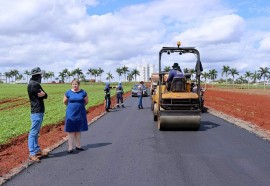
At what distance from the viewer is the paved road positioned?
6.54 metres

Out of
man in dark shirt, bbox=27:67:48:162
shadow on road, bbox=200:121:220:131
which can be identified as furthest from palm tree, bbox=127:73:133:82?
man in dark shirt, bbox=27:67:48:162

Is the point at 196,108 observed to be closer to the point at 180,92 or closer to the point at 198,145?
the point at 180,92

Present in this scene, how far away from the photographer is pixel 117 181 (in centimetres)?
645

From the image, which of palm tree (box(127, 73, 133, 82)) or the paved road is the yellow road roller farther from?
palm tree (box(127, 73, 133, 82))

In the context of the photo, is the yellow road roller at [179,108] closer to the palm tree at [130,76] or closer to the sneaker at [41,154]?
the sneaker at [41,154]

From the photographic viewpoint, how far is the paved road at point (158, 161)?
258 inches

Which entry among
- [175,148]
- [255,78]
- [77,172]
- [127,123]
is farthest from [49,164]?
[255,78]

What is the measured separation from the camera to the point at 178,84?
1321 cm

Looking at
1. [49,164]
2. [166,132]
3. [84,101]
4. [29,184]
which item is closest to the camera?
[29,184]

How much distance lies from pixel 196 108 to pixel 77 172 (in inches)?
263

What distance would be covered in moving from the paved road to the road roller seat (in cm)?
172

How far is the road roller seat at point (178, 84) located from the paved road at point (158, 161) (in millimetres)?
1721

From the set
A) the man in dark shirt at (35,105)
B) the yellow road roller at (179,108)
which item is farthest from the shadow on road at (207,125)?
the man in dark shirt at (35,105)

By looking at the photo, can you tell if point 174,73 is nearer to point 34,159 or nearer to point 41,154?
point 41,154
